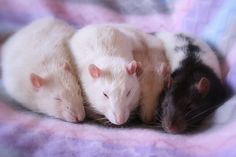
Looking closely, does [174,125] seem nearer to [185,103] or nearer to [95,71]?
[185,103]

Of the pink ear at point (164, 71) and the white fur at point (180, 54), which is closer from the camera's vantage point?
the pink ear at point (164, 71)

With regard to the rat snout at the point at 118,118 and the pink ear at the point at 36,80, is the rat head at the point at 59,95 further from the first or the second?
the rat snout at the point at 118,118

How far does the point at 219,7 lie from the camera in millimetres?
2080

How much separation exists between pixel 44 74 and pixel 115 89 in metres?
0.33

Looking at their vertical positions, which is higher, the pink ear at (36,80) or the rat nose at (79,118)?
the pink ear at (36,80)

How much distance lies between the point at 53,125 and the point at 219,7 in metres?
1.01

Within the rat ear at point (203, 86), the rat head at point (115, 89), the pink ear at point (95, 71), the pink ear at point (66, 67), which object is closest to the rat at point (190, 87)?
the rat ear at point (203, 86)

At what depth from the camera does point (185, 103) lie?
1709 mm

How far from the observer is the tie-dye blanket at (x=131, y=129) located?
1.45 meters

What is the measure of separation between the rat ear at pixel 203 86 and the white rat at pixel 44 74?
490 mm

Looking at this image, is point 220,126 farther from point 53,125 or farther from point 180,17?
point 180,17

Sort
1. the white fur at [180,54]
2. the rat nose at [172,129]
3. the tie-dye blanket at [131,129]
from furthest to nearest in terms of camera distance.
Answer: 1. the white fur at [180,54]
2. the rat nose at [172,129]
3. the tie-dye blanket at [131,129]

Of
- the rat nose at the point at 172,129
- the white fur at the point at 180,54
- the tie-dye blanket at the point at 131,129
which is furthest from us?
the white fur at the point at 180,54

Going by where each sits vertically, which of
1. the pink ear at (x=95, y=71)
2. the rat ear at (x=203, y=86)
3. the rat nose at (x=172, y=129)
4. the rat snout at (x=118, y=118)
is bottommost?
the rat nose at (x=172, y=129)
